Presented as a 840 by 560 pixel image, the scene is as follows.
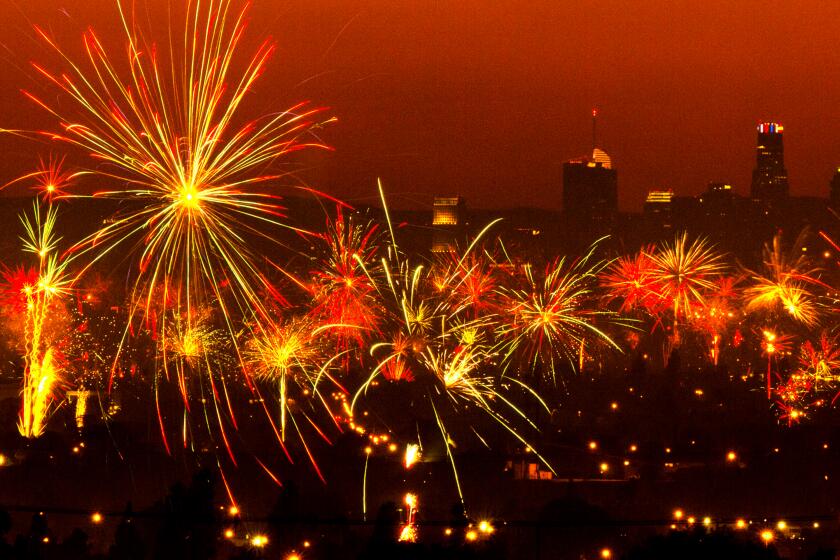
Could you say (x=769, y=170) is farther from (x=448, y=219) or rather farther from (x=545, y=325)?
(x=545, y=325)

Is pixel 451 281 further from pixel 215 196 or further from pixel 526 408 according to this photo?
pixel 215 196

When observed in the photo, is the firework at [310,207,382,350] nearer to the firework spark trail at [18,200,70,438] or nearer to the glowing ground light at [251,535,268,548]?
the firework spark trail at [18,200,70,438]

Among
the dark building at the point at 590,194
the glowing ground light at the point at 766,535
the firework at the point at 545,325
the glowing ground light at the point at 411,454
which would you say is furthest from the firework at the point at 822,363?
the dark building at the point at 590,194

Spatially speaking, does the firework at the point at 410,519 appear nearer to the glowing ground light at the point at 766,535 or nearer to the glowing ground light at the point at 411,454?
the glowing ground light at the point at 411,454

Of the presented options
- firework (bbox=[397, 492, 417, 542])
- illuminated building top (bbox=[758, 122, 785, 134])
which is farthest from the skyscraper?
firework (bbox=[397, 492, 417, 542])

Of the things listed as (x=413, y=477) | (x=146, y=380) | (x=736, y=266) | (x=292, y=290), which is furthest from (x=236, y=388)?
(x=736, y=266)
